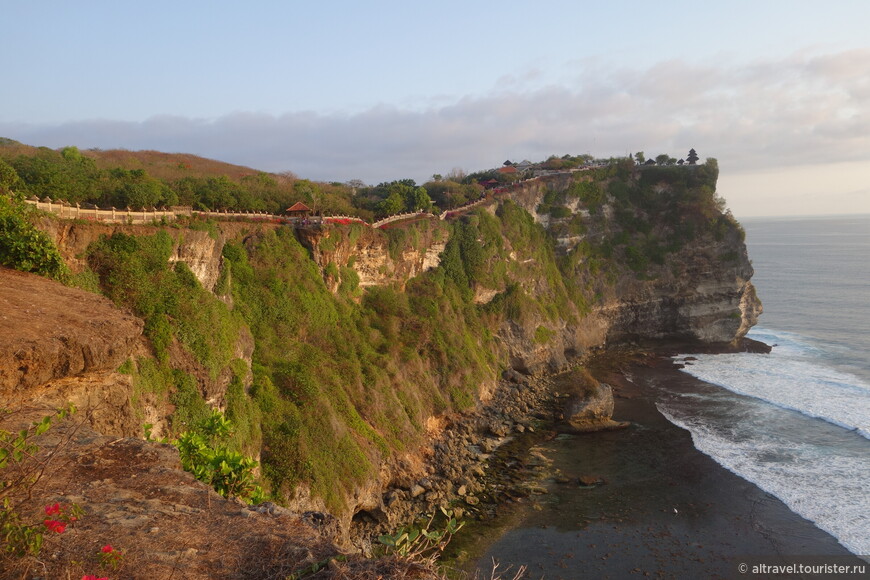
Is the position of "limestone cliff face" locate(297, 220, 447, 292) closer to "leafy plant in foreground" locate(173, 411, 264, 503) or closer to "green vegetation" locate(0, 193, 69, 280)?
"green vegetation" locate(0, 193, 69, 280)

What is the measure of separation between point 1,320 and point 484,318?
39.6m

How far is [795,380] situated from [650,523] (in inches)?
1169

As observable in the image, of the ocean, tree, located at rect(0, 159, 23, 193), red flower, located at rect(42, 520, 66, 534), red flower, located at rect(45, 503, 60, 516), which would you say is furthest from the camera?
the ocean

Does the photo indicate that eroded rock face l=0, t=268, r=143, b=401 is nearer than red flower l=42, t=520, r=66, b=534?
No

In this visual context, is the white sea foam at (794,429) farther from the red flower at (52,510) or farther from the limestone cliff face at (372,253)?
the red flower at (52,510)

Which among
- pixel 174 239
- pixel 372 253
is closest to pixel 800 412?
pixel 372 253

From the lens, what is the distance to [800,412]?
127ft

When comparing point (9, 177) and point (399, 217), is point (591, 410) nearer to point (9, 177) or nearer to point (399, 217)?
point (399, 217)

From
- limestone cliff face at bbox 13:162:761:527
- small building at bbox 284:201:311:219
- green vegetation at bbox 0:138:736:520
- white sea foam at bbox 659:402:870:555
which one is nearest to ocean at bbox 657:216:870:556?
white sea foam at bbox 659:402:870:555

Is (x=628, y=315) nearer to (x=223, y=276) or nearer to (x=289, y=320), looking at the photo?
(x=289, y=320)

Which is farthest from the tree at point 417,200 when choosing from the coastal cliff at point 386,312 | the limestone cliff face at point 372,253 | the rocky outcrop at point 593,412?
the rocky outcrop at point 593,412

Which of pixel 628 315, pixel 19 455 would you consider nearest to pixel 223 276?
pixel 19 455

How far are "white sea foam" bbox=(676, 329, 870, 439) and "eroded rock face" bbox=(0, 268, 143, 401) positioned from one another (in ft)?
142

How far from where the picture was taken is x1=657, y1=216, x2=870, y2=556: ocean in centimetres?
2778
